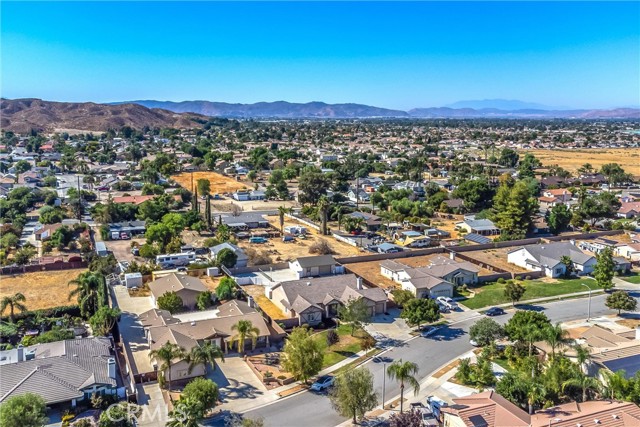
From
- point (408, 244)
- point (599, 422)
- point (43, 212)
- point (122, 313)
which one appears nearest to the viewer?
point (599, 422)

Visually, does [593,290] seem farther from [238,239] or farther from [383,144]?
[383,144]

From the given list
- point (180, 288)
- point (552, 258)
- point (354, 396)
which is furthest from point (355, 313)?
point (552, 258)

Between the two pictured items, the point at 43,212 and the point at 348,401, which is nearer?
the point at 348,401

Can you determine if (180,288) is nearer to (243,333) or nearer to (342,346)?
(243,333)

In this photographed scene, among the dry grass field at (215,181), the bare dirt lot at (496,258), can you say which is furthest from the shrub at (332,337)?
the dry grass field at (215,181)

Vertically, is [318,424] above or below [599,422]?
below

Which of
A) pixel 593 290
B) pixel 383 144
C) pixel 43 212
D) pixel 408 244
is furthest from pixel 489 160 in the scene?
pixel 43 212

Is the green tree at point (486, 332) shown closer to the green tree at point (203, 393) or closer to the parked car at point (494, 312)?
the parked car at point (494, 312)
